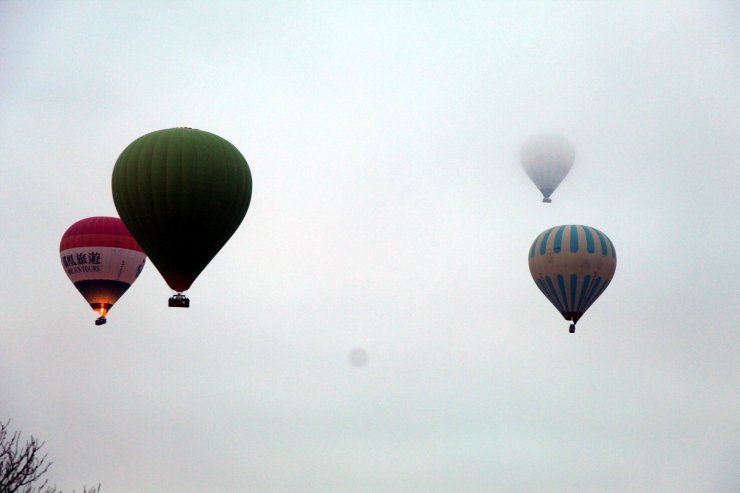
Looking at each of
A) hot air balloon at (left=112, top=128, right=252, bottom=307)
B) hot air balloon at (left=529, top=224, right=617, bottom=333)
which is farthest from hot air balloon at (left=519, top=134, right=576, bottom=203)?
hot air balloon at (left=112, top=128, right=252, bottom=307)

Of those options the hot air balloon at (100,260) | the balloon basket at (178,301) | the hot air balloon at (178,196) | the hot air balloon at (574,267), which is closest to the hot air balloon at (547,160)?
the hot air balloon at (574,267)

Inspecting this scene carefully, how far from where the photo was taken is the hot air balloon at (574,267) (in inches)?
1909

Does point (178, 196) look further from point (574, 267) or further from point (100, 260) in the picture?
A: point (574, 267)

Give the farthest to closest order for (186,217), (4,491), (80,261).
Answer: (80,261) < (186,217) < (4,491)

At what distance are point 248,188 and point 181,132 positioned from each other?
9.99ft

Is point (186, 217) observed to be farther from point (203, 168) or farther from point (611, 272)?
point (611, 272)

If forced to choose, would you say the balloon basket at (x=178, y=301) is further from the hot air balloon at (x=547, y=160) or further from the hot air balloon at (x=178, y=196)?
the hot air balloon at (x=547, y=160)

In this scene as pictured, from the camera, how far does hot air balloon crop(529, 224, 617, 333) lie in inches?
1909

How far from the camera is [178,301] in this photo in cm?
3819

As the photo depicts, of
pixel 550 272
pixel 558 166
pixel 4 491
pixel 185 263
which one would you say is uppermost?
pixel 558 166

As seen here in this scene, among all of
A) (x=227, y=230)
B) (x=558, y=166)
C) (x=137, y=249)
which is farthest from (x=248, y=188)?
(x=558, y=166)

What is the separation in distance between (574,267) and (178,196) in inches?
745

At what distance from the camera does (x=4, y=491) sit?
3183 centimetres

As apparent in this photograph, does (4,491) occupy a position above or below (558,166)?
below
